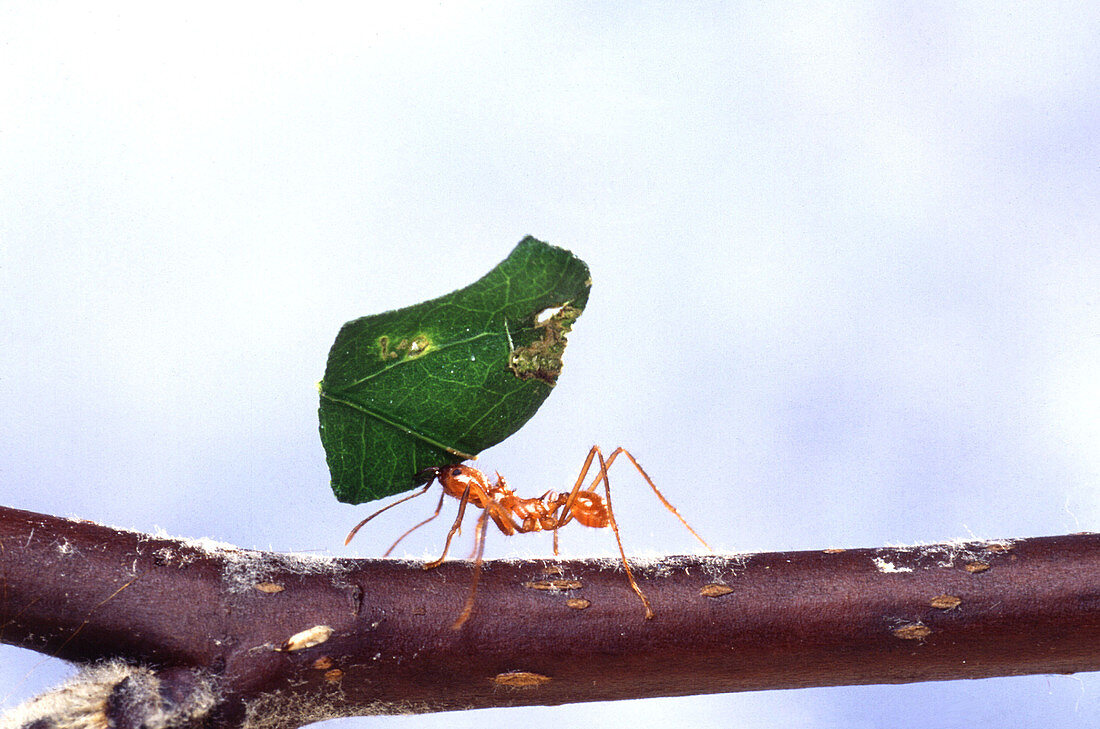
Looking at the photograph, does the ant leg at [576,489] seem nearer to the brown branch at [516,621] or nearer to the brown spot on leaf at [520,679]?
the brown branch at [516,621]

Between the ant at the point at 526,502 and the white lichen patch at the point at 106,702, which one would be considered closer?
the white lichen patch at the point at 106,702

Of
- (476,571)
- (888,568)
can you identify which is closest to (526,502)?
(476,571)

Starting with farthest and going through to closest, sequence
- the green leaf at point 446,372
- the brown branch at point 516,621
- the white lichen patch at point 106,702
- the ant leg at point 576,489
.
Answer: the ant leg at point 576,489 < the green leaf at point 446,372 < the brown branch at point 516,621 < the white lichen patch at point 106,702

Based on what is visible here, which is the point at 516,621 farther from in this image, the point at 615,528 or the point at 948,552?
the point at 948,552

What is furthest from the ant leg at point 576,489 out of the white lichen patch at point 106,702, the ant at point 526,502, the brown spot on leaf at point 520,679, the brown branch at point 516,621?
the white lichen patch at point 106,702

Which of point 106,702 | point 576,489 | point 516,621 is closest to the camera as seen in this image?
point 106,702

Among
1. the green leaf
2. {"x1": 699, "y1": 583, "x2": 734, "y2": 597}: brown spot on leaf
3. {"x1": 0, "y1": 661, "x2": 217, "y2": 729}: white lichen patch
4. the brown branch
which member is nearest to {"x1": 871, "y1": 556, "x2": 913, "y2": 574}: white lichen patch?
the brown branch

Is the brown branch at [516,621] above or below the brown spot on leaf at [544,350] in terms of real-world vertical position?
below
